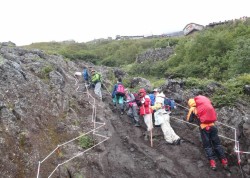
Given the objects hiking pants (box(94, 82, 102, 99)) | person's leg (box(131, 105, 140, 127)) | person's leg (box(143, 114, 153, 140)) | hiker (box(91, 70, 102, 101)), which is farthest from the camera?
hiker (box(91, 70, 102, 101))

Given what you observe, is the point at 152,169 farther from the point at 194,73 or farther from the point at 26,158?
the point at 194,73

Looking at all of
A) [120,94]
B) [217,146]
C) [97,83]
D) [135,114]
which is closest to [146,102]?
[135,114]

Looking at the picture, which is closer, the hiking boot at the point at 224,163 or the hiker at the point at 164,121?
the hiking boot at the point at 224,163

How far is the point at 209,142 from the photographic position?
14.0 metres

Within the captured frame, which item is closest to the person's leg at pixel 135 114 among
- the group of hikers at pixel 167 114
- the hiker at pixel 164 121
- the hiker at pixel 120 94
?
the group of hikers at pixel 167 114

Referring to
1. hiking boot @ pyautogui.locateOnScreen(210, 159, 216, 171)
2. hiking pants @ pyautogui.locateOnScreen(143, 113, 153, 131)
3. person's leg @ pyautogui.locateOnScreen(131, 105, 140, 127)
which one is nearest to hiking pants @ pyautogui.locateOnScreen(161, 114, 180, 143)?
hiking pants @ pyautogui.locateOnScreen(143, 113, 153, 131)

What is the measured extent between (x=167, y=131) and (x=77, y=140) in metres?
4.30

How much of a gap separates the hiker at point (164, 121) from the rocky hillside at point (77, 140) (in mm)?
356

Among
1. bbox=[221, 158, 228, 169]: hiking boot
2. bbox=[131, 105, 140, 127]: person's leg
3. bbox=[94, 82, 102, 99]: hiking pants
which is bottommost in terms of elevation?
bbox=[221, 158, 228, 169]: hiking boot

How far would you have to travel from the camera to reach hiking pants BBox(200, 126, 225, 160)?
1359 cm

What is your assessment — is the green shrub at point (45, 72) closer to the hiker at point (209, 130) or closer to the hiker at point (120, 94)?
the hiker at point (120, 94)

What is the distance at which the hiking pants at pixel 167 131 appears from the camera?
1540cm

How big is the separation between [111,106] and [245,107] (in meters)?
7.98

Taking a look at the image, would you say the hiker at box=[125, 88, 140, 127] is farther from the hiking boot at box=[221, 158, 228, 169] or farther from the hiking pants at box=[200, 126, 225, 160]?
the hiking boot at box=[221, 158, 228, 169]
